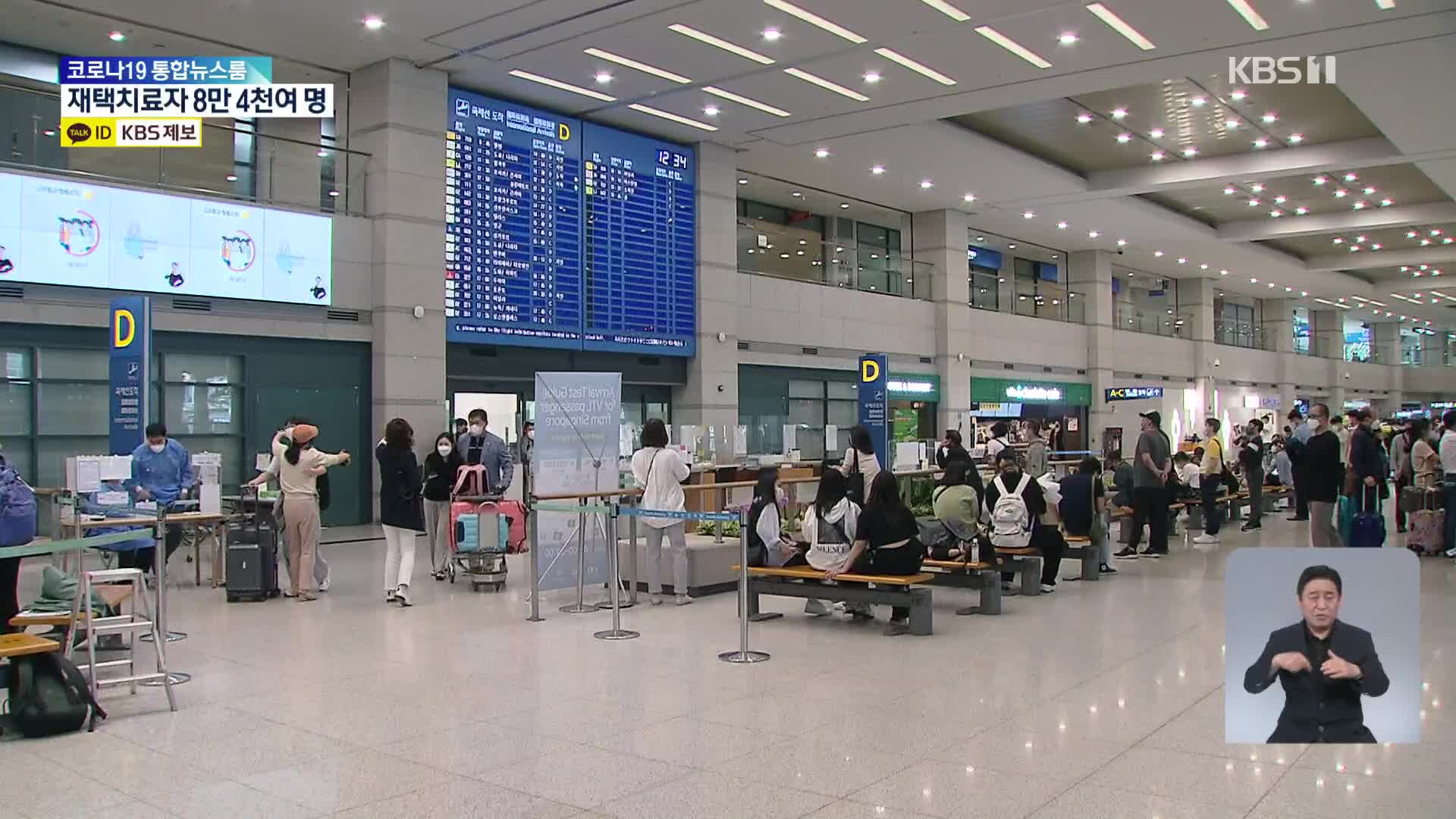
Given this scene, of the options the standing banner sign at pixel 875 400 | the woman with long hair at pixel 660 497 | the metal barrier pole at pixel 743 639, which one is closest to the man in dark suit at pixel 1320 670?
the metal barrier pole at pixel 743 639

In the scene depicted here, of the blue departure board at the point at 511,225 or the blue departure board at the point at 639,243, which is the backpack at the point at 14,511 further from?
the blue departure board at the point at 639,243

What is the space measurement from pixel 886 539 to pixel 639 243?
11.0m

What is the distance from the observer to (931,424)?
2511cm

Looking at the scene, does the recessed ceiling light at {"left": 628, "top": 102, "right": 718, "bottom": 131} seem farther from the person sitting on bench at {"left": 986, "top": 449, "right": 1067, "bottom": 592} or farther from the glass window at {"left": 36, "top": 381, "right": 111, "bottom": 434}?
the person sitting on bench at {"left": 986, "top": 449, "right": 1067, "bottom": 592}

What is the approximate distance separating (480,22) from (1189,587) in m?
10.1

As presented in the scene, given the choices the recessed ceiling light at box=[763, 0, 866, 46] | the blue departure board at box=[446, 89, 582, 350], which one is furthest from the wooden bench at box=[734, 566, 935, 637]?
the blue departure board at box=[446, 89, 582, 350]

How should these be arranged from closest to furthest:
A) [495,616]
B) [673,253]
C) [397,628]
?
[397,628], [495,616], [673,253]

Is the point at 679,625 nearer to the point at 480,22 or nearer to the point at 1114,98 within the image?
the point at 480,22

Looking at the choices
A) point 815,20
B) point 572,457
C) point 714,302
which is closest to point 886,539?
point 572,457

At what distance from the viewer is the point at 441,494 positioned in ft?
34.9

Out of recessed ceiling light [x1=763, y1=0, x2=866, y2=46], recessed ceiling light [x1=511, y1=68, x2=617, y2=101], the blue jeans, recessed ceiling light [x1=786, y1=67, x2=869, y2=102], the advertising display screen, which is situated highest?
recessed ceiling light [x1=786, y1=67, x2=869, y2=102]

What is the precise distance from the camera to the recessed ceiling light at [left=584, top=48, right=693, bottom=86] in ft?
47.0

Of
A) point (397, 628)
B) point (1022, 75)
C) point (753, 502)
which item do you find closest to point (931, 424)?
point (1022, 75)

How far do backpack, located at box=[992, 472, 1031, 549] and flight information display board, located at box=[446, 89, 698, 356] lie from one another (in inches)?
345
